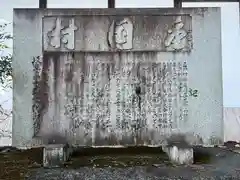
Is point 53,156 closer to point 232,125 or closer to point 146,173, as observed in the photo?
point 146,173

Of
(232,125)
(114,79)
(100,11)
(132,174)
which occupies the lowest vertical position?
(132,174)

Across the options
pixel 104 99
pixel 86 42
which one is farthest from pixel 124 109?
pixel 86 42

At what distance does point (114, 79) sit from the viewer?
4777mm

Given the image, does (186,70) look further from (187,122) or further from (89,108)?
(89,108)

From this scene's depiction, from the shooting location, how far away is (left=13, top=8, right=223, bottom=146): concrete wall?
4742mm

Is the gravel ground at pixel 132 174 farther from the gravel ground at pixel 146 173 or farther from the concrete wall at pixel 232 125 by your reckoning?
the concrete wall at pixel 232 125

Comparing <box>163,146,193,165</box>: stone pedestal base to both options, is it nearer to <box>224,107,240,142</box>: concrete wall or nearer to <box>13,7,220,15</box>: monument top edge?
<box>13,7,220,15</box>: monument top edge

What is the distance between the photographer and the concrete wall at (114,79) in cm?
474

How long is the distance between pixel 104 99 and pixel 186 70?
126cm

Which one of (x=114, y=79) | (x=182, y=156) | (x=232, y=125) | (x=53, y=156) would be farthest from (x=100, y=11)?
(x=232, y=125)

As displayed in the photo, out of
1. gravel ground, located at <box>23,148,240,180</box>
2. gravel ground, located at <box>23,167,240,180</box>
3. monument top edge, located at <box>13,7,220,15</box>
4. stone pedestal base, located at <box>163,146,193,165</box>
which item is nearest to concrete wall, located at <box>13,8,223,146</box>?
monument top edge, located at <box>13,7,220,15</box>

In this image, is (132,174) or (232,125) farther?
(232,125)

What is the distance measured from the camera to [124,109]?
187 inches

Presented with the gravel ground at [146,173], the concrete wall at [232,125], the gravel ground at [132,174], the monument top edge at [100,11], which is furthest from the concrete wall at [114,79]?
the concrete wall at [232,125]
